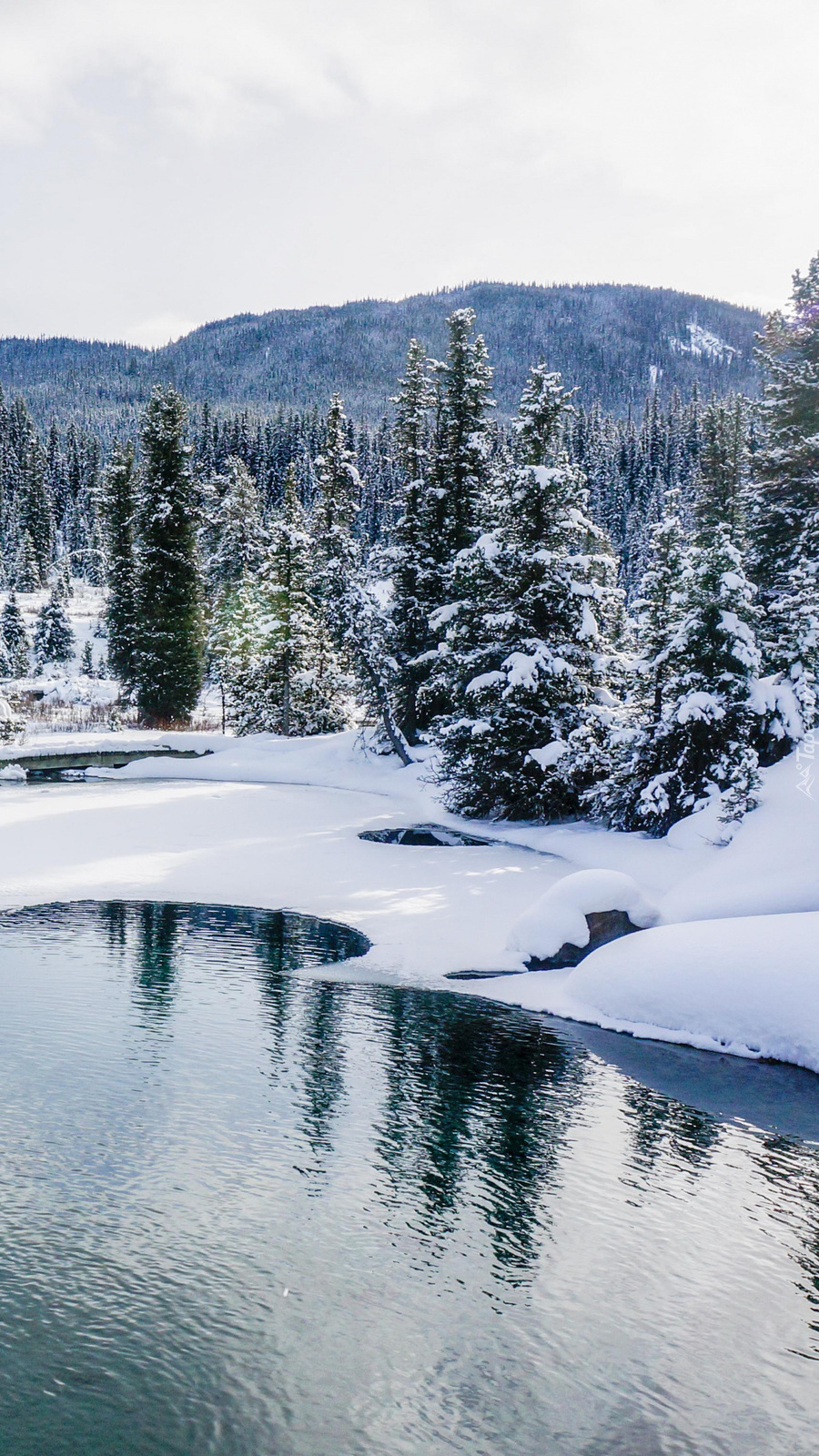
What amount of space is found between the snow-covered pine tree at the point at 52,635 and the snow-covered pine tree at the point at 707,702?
171 feet

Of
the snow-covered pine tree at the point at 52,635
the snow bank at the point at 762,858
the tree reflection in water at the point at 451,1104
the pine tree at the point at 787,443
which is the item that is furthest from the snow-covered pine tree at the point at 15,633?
the snow bank at the point at 762,858

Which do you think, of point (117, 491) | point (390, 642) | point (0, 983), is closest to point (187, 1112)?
point (0, 983)

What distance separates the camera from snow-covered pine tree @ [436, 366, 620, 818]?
22984 mm

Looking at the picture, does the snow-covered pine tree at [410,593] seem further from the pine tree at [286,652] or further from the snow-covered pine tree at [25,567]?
the snow-covered pine tree at [25,567]

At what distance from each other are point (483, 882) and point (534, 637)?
7762 mm

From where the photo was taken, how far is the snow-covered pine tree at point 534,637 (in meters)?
23.0

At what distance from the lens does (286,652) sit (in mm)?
40125

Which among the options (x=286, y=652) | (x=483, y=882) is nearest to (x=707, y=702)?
(x=483, y=882)

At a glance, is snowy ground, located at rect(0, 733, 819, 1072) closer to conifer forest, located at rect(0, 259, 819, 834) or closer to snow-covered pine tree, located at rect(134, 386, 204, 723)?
conifer forest, located at rect(0, 259, 819, 834)

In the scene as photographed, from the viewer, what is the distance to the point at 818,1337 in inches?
245

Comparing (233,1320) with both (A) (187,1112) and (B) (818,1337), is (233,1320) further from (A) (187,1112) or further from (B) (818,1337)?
(B) (818,1337)

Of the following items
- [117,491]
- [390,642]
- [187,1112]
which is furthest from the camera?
[117,491]

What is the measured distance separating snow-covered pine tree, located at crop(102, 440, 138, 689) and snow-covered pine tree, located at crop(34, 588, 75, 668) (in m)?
11.6

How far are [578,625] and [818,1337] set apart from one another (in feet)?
59.8
